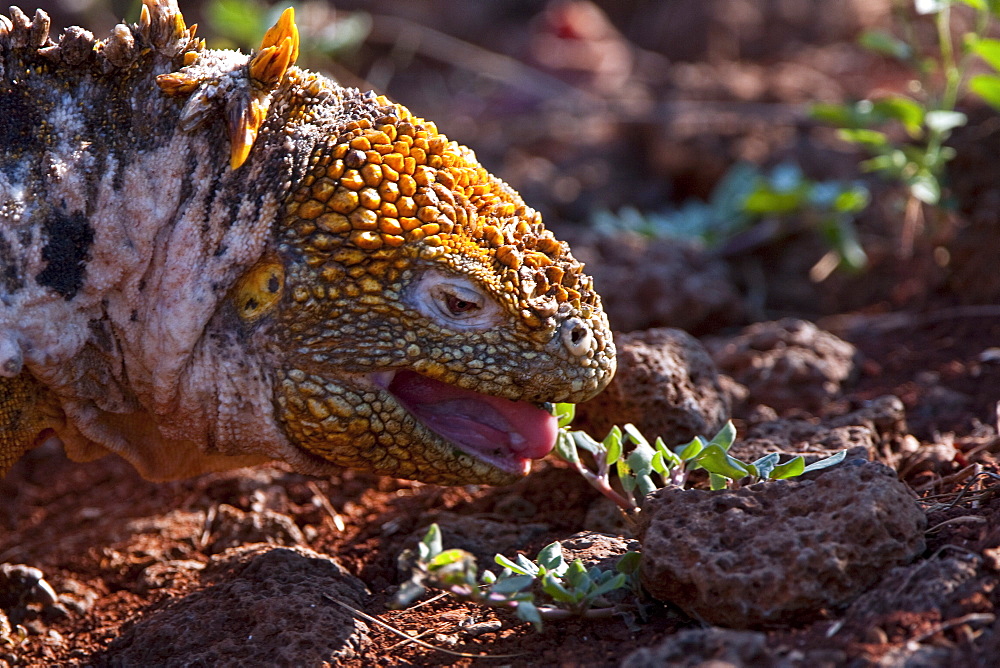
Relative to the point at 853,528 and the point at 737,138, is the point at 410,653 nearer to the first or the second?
the point at 853,528

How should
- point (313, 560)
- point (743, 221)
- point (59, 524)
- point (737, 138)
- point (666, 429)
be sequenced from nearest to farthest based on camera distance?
point (313, 560)
point (666, 429)
point (59, 524)
point (743, 221)
point (737, 138)

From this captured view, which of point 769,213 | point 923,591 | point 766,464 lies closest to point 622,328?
point 769,213

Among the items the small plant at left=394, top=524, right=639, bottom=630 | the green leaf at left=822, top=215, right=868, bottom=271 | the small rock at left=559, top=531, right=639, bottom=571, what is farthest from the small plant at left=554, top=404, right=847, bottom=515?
the green leaf at left=822, top=215, right=868, bottom=271

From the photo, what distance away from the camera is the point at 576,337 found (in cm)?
336

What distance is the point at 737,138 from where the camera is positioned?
8.03m

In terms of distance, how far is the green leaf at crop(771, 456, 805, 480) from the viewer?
335 centimetres

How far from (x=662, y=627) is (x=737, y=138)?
18.0 feet

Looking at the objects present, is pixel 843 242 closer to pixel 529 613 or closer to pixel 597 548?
pixel 597 548

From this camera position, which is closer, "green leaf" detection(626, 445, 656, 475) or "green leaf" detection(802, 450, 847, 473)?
"green leaf" detection(802, 450, 847, 473)

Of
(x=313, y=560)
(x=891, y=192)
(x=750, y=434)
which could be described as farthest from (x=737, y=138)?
(x=313, y=560)

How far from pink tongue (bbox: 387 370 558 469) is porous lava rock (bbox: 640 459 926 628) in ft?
1.78

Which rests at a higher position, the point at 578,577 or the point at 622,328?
the point at 578,577

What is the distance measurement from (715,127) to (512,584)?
5.73 meters

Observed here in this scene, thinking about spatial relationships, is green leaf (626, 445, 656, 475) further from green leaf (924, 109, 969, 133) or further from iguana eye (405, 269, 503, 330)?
green leaf (924, 109, 969, 133)
